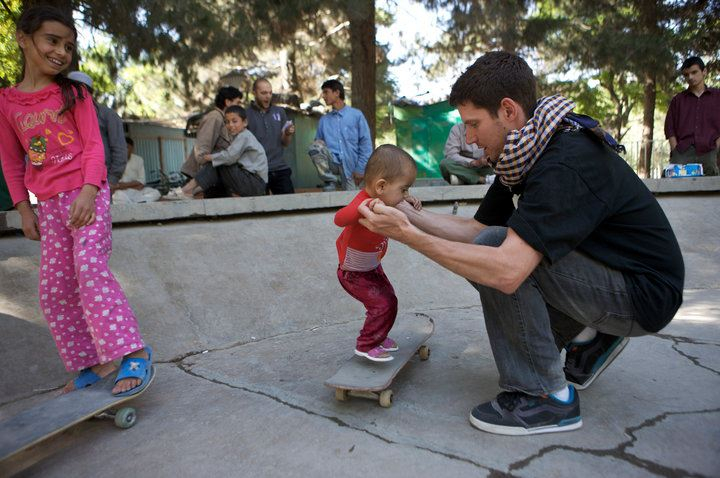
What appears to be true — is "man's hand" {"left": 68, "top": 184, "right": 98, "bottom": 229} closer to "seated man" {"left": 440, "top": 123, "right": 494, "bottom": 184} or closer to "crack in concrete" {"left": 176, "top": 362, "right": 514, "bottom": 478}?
"crack in concrete" {"left": 176, "top": 362, "right": 514, "bottom": 478}

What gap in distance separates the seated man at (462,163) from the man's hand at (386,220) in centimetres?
449

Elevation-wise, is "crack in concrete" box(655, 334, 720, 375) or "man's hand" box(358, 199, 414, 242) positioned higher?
"man's hand" box(358, 199, 414, 242)

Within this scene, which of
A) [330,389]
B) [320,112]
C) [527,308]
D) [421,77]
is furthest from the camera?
[421,77]

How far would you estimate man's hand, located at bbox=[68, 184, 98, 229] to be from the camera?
223 centimetres

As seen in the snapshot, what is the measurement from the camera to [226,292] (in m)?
3.58

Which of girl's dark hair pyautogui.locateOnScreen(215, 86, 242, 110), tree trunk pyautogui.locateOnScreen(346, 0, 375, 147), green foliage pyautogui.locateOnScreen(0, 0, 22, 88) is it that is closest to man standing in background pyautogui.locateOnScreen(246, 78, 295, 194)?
girl's dark hair pyautogui.locateOnScreen(215, 86, 242, 110)

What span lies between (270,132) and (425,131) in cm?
875

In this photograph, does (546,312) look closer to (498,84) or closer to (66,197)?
(498,84)

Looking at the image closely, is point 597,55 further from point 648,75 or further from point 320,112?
point 320,112

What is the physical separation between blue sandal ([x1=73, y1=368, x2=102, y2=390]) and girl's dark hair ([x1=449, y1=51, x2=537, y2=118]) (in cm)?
202

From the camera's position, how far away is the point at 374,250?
250cm

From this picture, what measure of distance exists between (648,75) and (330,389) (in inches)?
468

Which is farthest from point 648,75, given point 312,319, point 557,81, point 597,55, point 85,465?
point 85,465

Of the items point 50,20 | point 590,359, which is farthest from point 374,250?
point 50,20
